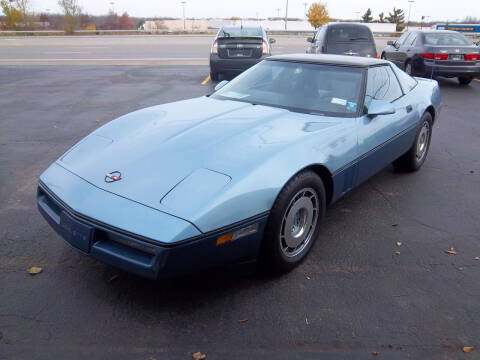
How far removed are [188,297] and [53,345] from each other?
80cm

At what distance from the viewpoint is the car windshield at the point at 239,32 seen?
37.4 feet

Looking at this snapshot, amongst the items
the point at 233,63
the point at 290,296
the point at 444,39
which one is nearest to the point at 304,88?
the point at 290,296

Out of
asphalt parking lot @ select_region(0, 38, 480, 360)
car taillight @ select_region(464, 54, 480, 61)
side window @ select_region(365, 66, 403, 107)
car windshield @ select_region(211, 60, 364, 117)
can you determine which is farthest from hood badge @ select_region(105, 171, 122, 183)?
car taillight @ select_region(464, 54, 480, 61)

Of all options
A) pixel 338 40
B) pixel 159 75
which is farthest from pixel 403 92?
pixel 159 75

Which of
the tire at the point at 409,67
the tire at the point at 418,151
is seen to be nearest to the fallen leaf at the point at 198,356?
the tire at the point at 418,151

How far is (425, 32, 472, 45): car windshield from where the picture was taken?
10750 mm

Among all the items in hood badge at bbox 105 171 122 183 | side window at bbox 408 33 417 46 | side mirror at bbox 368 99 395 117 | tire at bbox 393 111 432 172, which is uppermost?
side window at bbox 408 33 417 46

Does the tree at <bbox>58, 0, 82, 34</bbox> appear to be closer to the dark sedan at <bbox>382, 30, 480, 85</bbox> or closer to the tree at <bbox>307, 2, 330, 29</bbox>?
the tree at <bbox>307, 2, 330, 29</bbox>

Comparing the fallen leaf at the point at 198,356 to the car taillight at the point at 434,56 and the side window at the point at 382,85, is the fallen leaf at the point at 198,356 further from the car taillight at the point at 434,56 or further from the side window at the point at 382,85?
the car taillight at the point at 434,56

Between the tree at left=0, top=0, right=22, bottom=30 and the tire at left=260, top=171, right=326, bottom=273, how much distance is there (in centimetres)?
5652

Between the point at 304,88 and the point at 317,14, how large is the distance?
65.7 metres

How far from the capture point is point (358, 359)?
2.13 meters

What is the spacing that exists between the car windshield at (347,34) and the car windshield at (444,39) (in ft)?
5.13

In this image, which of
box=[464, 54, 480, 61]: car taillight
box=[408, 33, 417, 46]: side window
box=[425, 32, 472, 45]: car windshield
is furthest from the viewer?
box=[408, 33, 417, 46]: side window
